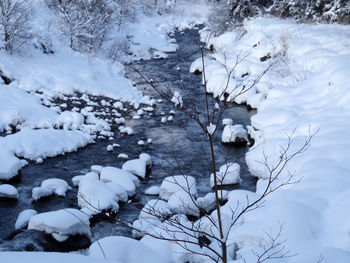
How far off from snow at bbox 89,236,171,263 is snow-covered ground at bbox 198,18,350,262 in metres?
1.19

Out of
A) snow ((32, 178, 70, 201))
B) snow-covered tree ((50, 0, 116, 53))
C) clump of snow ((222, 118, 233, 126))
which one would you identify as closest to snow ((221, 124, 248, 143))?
clump of snow ((222, 118, 233, 126))

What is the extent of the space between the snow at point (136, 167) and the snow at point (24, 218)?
2405mm

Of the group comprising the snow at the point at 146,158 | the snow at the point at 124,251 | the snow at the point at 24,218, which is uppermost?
the snow at the point at 146,158

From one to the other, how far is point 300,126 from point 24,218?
639 centimetres

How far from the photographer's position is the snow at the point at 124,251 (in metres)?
4.62

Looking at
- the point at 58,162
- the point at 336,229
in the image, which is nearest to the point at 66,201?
the point at 58,162

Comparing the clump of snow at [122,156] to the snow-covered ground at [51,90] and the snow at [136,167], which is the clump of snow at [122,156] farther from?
the snow-covered ground at [51,90]

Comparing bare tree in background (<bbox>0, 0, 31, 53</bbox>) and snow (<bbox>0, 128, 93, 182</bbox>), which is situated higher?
bare tree in background (<bbox>0, 0, 31, 53</bbox>)

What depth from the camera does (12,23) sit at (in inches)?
532

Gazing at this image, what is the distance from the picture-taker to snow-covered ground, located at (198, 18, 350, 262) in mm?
4906

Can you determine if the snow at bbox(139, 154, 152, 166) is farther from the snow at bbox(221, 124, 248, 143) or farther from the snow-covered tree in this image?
the snow-covered tree

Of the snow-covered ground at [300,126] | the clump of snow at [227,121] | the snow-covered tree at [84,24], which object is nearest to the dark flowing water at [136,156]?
the clump of snow at [227,121]

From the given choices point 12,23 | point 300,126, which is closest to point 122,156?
point 300,126

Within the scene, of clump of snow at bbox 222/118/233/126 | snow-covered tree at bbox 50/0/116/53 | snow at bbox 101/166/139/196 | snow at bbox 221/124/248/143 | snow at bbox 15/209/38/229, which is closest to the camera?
snow at bbox 15/209/38/229
